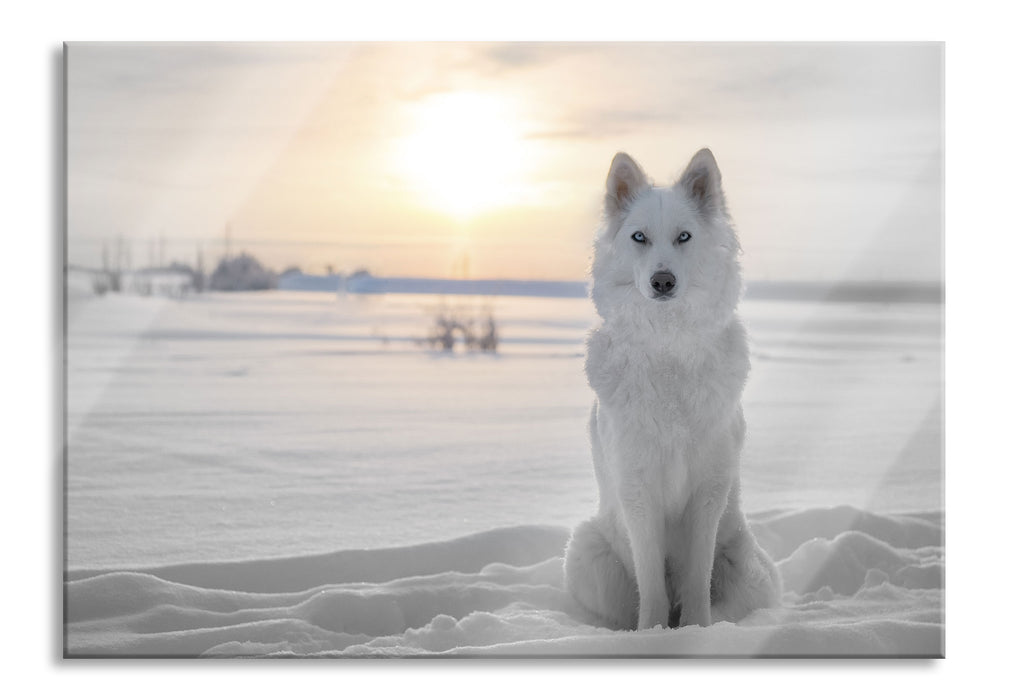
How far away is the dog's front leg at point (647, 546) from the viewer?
8.63ft

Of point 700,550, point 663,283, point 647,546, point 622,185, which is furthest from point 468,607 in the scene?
point 622,185

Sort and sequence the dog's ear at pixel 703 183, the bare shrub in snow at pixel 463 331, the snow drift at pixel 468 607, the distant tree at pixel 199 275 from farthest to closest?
1. the bare shrub in snow at pixel 463 331
2. the distant tree at pixel 199 275
3. the snow drift at pixel 468 607
4. the dog's ear at pixel 703 183

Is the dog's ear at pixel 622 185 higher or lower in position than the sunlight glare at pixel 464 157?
lower

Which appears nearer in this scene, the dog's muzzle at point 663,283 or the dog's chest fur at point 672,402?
the dog's muzzle at point 663,283

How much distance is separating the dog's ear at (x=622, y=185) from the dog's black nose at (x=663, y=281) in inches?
10.9

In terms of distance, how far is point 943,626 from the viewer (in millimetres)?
3072

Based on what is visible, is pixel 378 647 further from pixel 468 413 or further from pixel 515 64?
pixel 515 64

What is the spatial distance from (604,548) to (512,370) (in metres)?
1.50

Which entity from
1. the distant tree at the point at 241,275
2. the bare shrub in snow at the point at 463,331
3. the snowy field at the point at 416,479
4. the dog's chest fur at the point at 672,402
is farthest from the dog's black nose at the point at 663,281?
the distant tree at the point at 241,275

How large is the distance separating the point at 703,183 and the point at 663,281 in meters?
0.36

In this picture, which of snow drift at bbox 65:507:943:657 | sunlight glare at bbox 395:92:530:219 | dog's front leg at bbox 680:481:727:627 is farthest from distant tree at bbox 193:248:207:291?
dog's front leg at bbox 680:481:727:627

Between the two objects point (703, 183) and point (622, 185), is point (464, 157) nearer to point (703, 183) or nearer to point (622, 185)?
point (622, 185)

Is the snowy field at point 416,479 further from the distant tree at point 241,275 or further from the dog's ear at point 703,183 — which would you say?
the dog's ear at point 703,183
